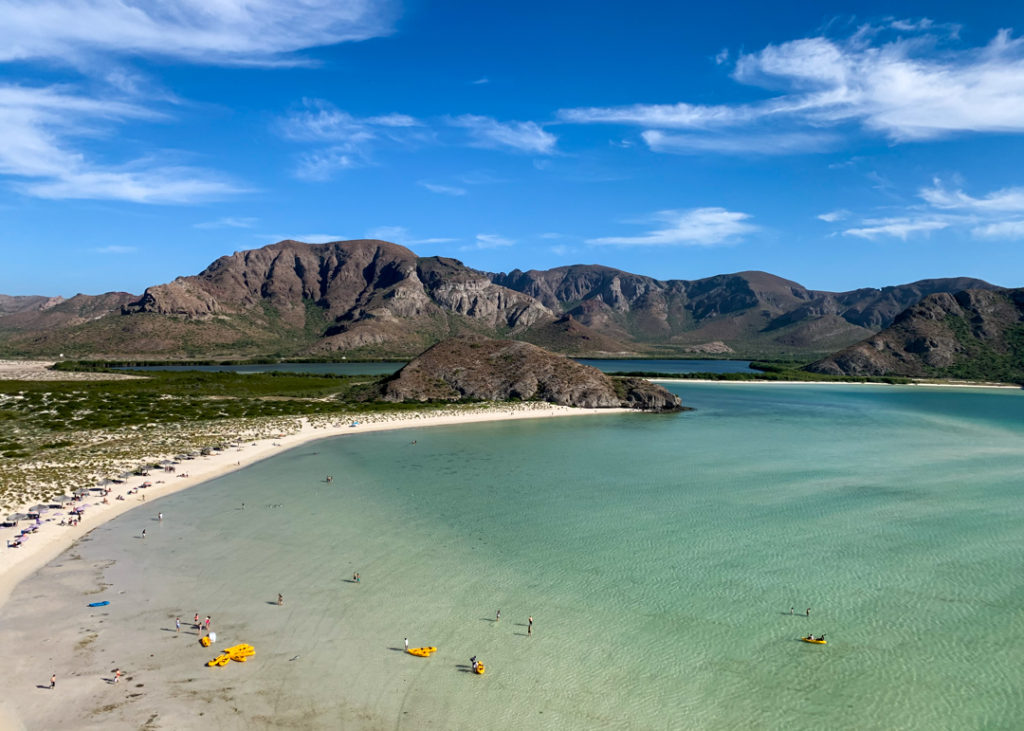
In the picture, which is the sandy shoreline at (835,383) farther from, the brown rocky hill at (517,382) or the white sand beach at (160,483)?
the white sand beach at (160,483)

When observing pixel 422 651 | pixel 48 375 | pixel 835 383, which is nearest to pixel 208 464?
pixel 422 651

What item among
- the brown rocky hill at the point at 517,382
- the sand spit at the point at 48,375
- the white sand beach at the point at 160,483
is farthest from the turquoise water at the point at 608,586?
the sand spit at the point at 48,375

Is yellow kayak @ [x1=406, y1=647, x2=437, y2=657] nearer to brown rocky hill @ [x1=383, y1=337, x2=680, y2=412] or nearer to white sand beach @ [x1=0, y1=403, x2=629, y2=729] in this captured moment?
white sand beach @ [x1=0, y1=403, x2=629, y2=729]

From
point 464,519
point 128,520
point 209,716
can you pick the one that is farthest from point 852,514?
point 128,520

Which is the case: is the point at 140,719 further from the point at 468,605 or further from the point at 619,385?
the point at 619,385

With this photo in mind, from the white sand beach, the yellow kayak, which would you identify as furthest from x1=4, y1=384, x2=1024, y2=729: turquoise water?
the white sand beach
